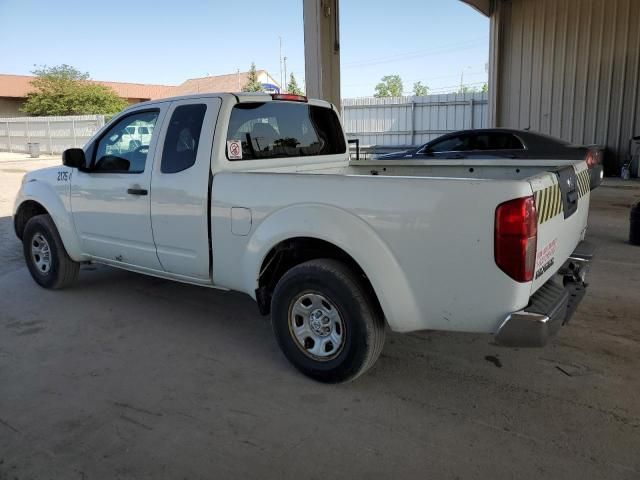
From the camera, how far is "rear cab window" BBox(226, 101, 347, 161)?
4.23m

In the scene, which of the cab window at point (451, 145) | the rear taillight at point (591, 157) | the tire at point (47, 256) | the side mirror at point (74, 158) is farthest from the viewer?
the cab window at point (451, 145)

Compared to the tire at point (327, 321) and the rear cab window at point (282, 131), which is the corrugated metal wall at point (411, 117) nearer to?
the rear cab window at point (282, 131)

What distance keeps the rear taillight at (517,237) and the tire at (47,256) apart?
438cm

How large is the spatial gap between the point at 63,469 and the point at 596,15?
57.2 feet

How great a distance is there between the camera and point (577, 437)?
291cm

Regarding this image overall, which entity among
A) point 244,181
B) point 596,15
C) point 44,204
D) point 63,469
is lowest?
point 63,469

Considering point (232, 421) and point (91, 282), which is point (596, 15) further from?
point (232, 421)

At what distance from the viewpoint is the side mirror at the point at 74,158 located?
4.92 metres

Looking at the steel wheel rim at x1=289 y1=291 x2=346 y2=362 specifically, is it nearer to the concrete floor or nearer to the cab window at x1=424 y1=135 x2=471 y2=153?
the concrete floor

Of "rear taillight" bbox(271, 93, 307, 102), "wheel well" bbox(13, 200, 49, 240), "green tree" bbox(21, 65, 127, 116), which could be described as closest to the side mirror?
"wheel well" bbox(13, 200, 49, 240)

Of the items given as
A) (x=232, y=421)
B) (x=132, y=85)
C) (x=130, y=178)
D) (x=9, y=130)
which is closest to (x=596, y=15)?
(x=130, y=178)

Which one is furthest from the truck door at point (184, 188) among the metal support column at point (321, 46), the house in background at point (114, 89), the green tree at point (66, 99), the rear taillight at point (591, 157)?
the green tree at point (66, 99)

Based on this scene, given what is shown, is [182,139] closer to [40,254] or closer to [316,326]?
[316,326]

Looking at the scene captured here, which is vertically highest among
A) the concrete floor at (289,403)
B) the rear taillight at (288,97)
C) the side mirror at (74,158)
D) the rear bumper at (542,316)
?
the rear taillight at (288,97)
